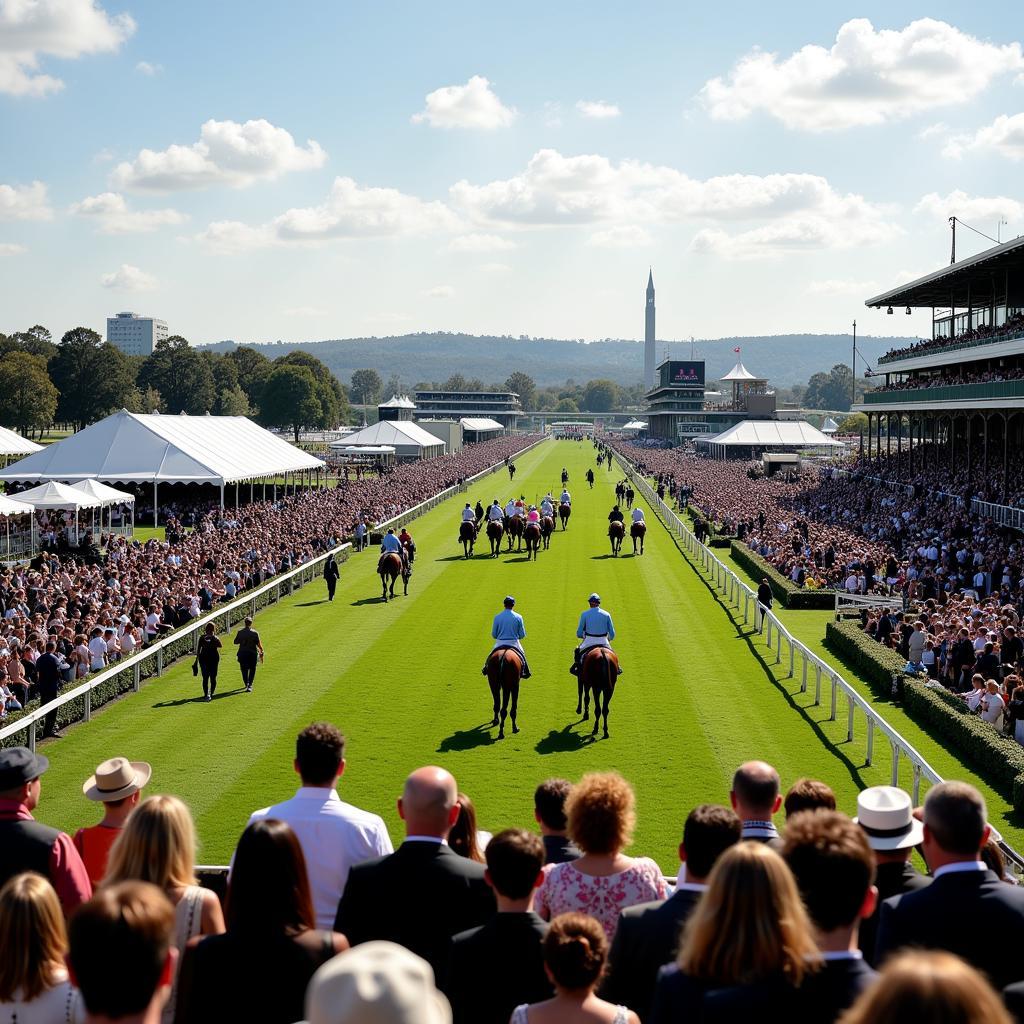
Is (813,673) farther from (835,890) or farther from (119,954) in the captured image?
(119,954)

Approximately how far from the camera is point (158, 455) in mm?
33094

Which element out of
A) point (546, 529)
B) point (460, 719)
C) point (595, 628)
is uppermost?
point (595, 628)

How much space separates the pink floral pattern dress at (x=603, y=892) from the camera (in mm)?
3889

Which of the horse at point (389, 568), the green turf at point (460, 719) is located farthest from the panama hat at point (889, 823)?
the horse at point (389, 568)

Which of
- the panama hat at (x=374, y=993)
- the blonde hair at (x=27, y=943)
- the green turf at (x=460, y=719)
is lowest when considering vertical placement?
the green turf at (x=460, y=719)

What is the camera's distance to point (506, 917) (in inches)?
130

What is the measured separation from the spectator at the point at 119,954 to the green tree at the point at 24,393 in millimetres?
73606

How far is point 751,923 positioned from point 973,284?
42.3 m

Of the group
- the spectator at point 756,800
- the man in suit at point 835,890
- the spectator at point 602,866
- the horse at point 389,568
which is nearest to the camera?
the man in suit at point 835,890

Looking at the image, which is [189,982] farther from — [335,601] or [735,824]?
[335,601]

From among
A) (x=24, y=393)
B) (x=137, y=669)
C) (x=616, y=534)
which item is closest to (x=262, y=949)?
(x=137, y=669)

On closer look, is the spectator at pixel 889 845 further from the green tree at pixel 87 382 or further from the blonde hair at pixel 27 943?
the green tree at pixel 87 382

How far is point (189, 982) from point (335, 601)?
1787 centimetres

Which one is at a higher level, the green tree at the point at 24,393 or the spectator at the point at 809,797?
the green tree at the point at 24,393
